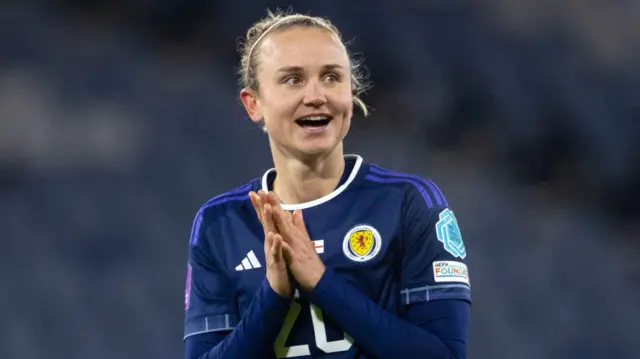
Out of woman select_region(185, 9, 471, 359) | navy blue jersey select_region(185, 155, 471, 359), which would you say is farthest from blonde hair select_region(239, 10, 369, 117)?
navy blue jersey select_region(185, 155, 471, 359)

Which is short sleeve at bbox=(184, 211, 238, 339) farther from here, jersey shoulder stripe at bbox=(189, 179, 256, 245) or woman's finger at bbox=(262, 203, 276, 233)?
woman's finger at bbox=(262, 203, 276, 233)

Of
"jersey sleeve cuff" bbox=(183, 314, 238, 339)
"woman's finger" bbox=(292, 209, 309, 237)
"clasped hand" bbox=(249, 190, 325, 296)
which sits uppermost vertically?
"woman's finger" bbox=(292, 209, 309, 237)

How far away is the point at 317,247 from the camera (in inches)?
63.5

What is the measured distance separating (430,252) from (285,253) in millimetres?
270

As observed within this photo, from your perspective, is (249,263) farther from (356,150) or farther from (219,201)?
(356,150)

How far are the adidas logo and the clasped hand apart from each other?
0.12 m

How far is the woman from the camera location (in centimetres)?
150

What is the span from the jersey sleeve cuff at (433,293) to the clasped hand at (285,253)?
171 mm

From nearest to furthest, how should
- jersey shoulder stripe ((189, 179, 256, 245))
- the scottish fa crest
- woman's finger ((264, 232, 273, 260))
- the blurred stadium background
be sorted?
woman's finger ((264, 232, 273, 260)), the scottish fa crest, jersey shoulder stripe ((189, 179, 256, 245)), the blurred stadium background
